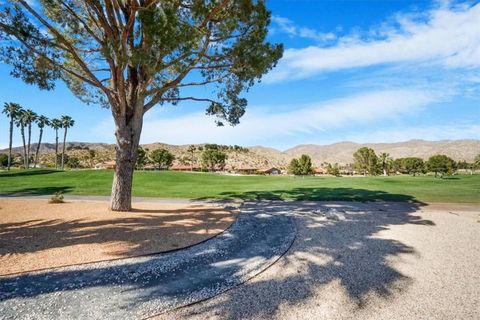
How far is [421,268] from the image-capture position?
7312 millimetres

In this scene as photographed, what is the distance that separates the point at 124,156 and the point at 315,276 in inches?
370

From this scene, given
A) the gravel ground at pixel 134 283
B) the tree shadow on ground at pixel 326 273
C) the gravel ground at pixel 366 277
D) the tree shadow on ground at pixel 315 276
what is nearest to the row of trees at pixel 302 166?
the tree shadow on ground at pixel 326 273

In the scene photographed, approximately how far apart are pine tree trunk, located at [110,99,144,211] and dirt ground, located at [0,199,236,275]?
2.08 ft

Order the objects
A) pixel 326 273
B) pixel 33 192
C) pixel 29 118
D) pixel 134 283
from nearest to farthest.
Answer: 1. pixel 134 283
2. pixel 326 273
3. pixel 33 192
4. pixel 29 118

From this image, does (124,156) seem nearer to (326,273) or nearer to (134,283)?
(134,283)

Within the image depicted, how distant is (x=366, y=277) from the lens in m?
6.73

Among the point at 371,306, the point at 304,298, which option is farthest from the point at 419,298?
the point at 304,298

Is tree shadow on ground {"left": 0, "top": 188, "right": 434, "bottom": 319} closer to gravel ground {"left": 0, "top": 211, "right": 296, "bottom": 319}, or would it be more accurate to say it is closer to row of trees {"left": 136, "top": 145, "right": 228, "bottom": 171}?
gravel ground {"left": 0, "top": 211, "right": 296, "bottom": 319}

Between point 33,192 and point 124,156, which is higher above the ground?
point 124,156

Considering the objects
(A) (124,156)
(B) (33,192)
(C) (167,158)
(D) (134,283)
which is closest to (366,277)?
(D) (134,283)

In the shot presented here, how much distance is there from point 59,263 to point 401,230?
11.1 m

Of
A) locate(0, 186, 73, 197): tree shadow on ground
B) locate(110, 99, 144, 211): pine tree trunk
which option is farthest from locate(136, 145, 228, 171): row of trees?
locate(110, 99, 144, 211): pine tree trunk

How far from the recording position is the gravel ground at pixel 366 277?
5305 mm

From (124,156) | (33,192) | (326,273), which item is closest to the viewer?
(326,273)
